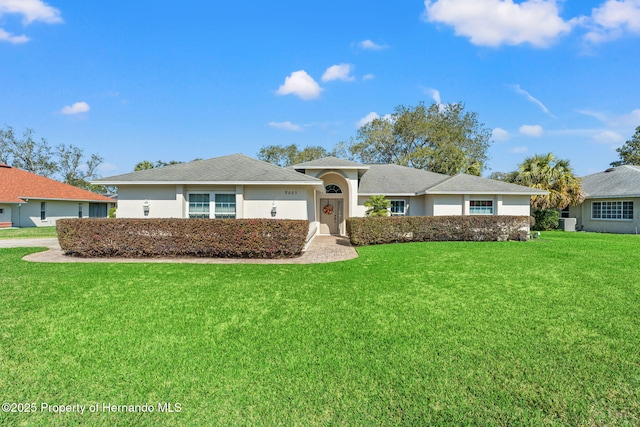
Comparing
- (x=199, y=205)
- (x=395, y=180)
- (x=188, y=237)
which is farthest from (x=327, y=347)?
(x=395, y=180)

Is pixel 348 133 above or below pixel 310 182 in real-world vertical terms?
above

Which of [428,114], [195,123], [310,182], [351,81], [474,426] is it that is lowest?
[474,426]

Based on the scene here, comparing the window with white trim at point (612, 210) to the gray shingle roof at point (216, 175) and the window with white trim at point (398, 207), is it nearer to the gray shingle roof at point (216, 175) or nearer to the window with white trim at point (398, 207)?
the window with white trim at point (398, 207)

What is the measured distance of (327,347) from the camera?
485 cm

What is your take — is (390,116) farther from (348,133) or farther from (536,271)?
(536,271)

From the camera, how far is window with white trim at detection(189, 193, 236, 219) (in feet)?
52.7

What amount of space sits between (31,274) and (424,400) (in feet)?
34.9

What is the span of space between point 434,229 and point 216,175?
11145 mm

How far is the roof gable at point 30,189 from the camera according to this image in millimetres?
29562

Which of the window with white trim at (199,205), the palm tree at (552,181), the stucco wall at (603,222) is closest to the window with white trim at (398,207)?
the palm tree at (552,181)

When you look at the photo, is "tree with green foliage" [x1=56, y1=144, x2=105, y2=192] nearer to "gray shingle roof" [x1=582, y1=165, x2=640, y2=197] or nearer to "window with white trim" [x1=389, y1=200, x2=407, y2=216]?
"window with white trim" [x1=389, y1=200, x2=407, y2=216]

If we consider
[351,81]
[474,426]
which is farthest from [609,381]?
[351,81]

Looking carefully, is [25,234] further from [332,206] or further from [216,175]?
[332,206]

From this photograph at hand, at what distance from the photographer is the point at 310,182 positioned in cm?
1477
